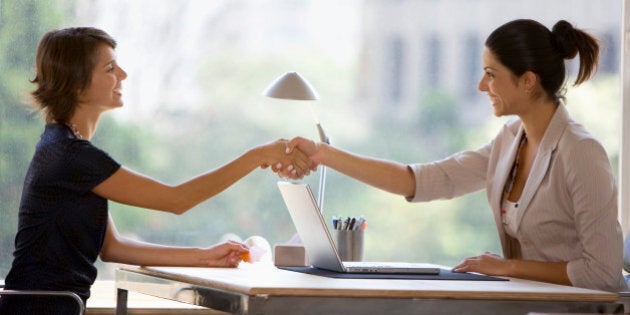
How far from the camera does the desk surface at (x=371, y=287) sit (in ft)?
7.27

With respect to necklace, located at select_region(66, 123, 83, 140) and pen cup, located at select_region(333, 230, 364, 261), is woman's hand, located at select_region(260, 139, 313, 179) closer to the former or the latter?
pen cup, located at select_region(333, 230, 364, 261)

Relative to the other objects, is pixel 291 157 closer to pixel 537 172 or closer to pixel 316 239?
pixel 316 239

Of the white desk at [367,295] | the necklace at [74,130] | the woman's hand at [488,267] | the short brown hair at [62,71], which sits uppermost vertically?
the short brown hair at [62,71]

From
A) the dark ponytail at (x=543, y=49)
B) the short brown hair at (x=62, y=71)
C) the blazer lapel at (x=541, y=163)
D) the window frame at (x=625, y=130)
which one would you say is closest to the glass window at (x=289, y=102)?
the window frame at (x=625, y=130)

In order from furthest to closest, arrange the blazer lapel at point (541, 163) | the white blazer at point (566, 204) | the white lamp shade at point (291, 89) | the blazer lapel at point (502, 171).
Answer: the white lamp shade at point (291, 89) → the blazer lapel at point (502, 171) → the blazer lapel at point (541, 163) → the white blazer at point (566, 204)

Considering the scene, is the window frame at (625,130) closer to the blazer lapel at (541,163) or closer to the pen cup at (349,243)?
the blazer lapel at (541,163)

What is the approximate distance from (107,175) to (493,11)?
1881mm

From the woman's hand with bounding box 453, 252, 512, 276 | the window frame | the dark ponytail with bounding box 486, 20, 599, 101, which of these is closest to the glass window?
the window frame

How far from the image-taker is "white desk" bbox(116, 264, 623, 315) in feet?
7.20

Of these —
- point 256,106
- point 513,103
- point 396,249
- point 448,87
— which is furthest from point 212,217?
point 513,103

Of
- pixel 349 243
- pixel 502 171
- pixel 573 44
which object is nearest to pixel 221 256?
pixel 349 243

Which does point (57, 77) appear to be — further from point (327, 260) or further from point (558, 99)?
point (558, 99)

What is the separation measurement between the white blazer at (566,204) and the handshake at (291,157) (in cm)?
54

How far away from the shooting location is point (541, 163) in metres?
3.04
